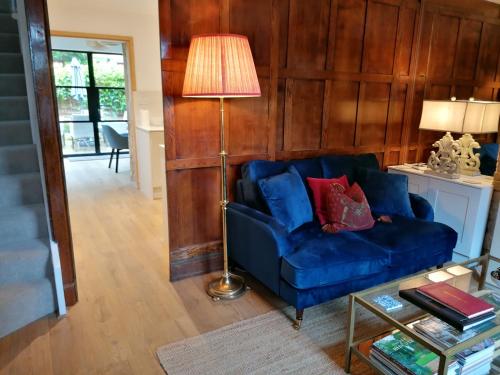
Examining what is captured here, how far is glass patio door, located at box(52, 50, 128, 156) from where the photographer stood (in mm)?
7645

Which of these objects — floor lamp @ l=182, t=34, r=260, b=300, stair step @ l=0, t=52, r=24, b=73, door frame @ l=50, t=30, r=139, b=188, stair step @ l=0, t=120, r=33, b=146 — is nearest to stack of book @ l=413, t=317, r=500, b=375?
floor lamp @ l=182, t=34, r=260, b=300

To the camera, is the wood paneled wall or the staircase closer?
the staircase

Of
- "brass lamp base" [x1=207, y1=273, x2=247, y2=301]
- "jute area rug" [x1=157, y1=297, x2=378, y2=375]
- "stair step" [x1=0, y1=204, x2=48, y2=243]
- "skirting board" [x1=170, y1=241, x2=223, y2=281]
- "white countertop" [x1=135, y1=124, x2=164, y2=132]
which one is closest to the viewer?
"jute area rug" [x1=157, y1=297, x2=378, y2=375]

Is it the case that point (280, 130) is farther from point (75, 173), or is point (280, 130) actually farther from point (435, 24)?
point (75, 173)

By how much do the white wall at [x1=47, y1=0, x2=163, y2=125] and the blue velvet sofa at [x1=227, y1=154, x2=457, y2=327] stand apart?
2983mm

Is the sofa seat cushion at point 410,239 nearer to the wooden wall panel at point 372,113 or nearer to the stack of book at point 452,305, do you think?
the stack of book at point 452,305

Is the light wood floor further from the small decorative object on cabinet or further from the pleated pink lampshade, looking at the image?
the small decorative object on cabinet

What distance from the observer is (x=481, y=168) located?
3.60 meters

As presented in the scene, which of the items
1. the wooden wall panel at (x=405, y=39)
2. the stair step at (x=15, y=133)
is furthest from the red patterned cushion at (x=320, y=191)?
the stair step at (x=15, y=133)

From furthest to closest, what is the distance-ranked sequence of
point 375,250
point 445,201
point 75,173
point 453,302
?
point 75,173 < point 445,201 < point 375,250 < point 453,302

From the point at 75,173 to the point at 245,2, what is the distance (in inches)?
192

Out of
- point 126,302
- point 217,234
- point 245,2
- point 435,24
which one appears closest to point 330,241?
point 217,234

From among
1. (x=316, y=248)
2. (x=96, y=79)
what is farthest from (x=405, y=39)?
(x=96, y=79)

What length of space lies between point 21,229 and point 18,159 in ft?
2.30
